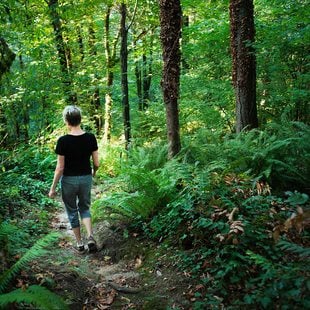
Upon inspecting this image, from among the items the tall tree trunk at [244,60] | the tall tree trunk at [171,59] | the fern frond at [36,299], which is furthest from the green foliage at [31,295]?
the tall tree trunk at [244,60]

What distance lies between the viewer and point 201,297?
3.63 meters

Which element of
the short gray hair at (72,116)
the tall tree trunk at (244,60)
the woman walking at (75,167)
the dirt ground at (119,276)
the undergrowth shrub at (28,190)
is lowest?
the dirt ground at (119,276)

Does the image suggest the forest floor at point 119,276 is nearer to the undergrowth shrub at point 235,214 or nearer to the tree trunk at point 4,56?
the undergrowth shrub at point 235,214

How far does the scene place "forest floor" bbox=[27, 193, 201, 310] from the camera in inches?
153

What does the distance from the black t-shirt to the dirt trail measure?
1.26 meters

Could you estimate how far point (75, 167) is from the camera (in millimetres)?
5508

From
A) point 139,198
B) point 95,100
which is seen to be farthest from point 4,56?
point 95,100

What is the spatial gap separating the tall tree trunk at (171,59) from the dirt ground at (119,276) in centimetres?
216

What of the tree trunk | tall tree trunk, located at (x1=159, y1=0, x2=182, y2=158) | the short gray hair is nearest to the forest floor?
the short gray hair

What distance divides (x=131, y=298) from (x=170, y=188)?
2046 mm

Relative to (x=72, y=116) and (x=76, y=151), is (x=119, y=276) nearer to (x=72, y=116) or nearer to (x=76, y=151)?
(x=76, y=151)

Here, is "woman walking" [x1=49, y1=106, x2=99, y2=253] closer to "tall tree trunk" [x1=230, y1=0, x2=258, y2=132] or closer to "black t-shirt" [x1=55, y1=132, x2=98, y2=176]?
"black t-shirt" [x1=55, y1=132, x2=98, y2=176]

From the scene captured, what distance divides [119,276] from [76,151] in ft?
6.38

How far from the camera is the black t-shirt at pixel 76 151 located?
17.8ft
